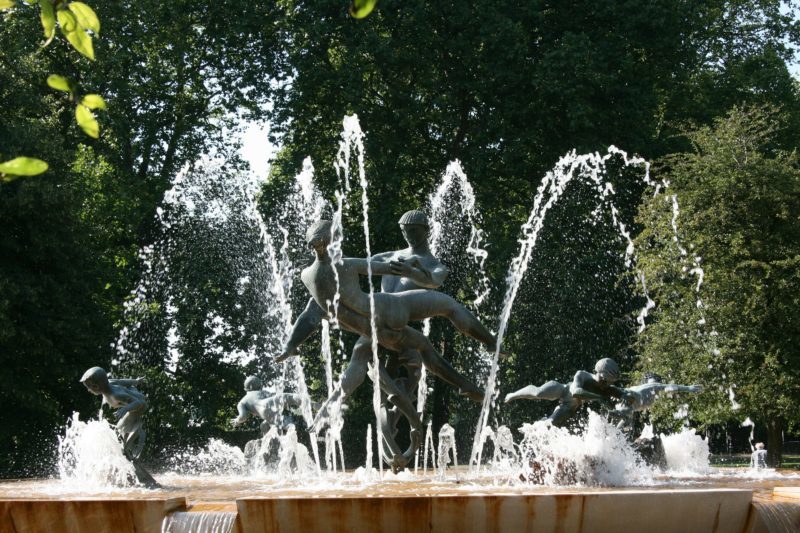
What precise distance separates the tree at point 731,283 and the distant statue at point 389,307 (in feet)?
35.8

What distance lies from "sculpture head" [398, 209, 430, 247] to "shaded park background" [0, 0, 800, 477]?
11393mm

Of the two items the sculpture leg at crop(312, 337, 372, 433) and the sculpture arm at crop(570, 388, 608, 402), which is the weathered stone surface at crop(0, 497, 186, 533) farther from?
the sculpture arm at crop(570, 388, 608, 402)

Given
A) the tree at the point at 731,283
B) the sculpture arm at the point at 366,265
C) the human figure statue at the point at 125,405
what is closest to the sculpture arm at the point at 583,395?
the sculpture arm at the point at 366,265

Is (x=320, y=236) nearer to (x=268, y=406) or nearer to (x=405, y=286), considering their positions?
(x=405, y=286)

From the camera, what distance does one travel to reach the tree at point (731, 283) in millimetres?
20828

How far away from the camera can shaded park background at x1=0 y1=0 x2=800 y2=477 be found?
21.6 m

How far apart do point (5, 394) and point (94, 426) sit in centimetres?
1088

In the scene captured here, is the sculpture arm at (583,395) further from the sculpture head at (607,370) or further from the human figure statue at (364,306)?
the human figure statue at (364,306)

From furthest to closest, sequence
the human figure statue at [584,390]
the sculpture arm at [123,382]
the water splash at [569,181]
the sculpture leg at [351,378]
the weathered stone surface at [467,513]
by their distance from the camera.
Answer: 1. the water splash at [569,181]
2. the sculpture arm at [123,382]
3. the sculpture leg at [351,378]
4. the human figure statue at [584,390]
5. the weathered stone surface at [467,513]

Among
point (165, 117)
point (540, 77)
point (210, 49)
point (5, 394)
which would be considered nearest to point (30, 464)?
point (5, 394)

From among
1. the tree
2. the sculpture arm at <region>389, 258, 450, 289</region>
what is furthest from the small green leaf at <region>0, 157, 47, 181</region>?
the tree

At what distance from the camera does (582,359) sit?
2478 centimetres

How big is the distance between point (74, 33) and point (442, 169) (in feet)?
77.4

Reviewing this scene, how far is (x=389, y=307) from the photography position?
10.5 metres
